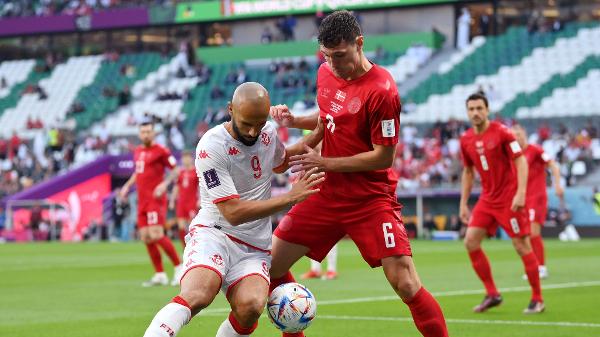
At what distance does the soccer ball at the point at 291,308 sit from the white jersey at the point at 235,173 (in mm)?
369

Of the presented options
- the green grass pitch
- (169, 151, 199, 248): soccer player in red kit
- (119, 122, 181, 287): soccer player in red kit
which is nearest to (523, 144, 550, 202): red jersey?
the green grass pitch

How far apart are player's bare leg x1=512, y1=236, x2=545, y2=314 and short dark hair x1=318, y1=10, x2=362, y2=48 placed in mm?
5400

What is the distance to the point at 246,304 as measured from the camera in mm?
7395

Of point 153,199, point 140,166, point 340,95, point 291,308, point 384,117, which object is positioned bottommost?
point 153,199

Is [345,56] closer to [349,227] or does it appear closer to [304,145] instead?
[304,145]

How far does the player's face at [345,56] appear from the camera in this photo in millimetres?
7678

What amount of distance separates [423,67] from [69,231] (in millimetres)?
16714

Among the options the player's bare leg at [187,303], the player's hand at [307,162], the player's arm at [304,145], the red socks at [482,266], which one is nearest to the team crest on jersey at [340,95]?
the player's arm at [304,145]

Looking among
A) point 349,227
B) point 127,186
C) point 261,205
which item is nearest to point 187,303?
point 261,205

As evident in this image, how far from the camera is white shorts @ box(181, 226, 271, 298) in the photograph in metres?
7.43

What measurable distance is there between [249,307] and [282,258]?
0.85m

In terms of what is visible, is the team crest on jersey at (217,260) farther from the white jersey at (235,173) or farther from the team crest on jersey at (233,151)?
the team crest on jersey at (233,151)

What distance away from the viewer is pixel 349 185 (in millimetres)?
8086

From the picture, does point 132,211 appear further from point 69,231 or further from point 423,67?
point 423,67
